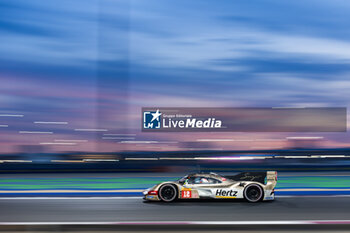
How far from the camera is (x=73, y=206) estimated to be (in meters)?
10.7

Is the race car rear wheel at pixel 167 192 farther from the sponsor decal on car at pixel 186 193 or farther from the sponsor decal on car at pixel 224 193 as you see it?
the sponsor decal on car at pixel 224 193

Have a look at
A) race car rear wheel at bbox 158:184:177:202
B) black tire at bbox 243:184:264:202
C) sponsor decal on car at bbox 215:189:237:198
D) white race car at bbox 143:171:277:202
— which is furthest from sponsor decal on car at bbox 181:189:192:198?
black tire at bbox 243:184:264:202

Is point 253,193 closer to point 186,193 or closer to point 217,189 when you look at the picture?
point 217,189

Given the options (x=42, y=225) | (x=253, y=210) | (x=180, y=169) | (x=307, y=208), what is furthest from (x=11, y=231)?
(x=180, y=169)

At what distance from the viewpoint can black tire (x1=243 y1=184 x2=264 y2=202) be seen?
11242 mm

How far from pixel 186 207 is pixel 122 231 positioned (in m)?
3.36

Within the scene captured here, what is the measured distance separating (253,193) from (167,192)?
225 cm

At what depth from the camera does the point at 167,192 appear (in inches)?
447

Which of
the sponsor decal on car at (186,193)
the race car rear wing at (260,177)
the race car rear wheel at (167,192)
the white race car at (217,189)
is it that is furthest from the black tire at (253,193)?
the race car rear wheel at (167,192)

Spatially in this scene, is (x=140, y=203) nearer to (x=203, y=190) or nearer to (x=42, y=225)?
(x=203, y=190)

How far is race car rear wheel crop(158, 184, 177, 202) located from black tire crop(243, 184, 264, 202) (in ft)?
6.02

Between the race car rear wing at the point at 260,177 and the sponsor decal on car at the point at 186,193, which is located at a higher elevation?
the race car rear wing at the point at 260,177

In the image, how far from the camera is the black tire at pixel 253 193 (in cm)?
1124

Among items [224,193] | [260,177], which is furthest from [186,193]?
[260,177]
